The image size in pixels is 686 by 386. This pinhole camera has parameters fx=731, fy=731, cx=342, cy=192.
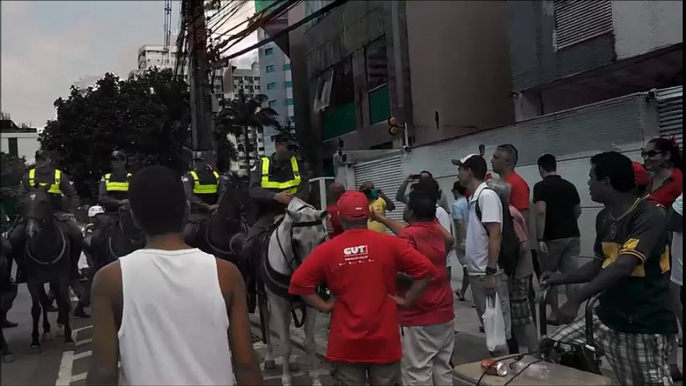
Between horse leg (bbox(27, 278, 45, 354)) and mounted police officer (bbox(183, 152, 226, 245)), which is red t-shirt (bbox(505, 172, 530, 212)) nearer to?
mounted police officer (bbox(183, 152, 226, 245))

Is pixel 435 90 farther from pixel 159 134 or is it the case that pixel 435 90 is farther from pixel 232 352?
pixel 232 352

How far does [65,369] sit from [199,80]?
278 inches

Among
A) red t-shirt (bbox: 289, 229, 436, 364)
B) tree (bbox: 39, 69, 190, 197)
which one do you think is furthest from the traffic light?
red t-shirt (bbox: 289, 229, 436, 364)

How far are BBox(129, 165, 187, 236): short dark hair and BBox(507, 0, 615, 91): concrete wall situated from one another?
1102 centimetres

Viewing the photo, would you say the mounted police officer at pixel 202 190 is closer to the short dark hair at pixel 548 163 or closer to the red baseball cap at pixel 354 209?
the short dark hair at pixel 548 163

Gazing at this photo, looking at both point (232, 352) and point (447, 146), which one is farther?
point (447, 146)

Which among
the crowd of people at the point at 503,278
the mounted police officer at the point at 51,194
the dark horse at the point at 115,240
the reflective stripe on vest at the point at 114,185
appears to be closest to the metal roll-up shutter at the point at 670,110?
the crowd of people at the point at 503,278

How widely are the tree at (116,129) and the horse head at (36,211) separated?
2.24 ft

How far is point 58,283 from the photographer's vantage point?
9.41 meters

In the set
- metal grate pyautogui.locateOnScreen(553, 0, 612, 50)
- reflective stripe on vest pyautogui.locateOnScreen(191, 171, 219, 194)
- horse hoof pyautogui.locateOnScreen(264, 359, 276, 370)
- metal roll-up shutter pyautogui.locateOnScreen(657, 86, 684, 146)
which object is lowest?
horse hoof pyautogui.locateOnScreen(264, 359, 276, 370)

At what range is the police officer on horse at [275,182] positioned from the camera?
775cm

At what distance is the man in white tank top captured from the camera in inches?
98.3

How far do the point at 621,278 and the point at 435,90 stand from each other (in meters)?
15.4

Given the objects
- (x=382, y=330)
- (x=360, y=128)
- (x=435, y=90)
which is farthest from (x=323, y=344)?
(x=360, y=128)
